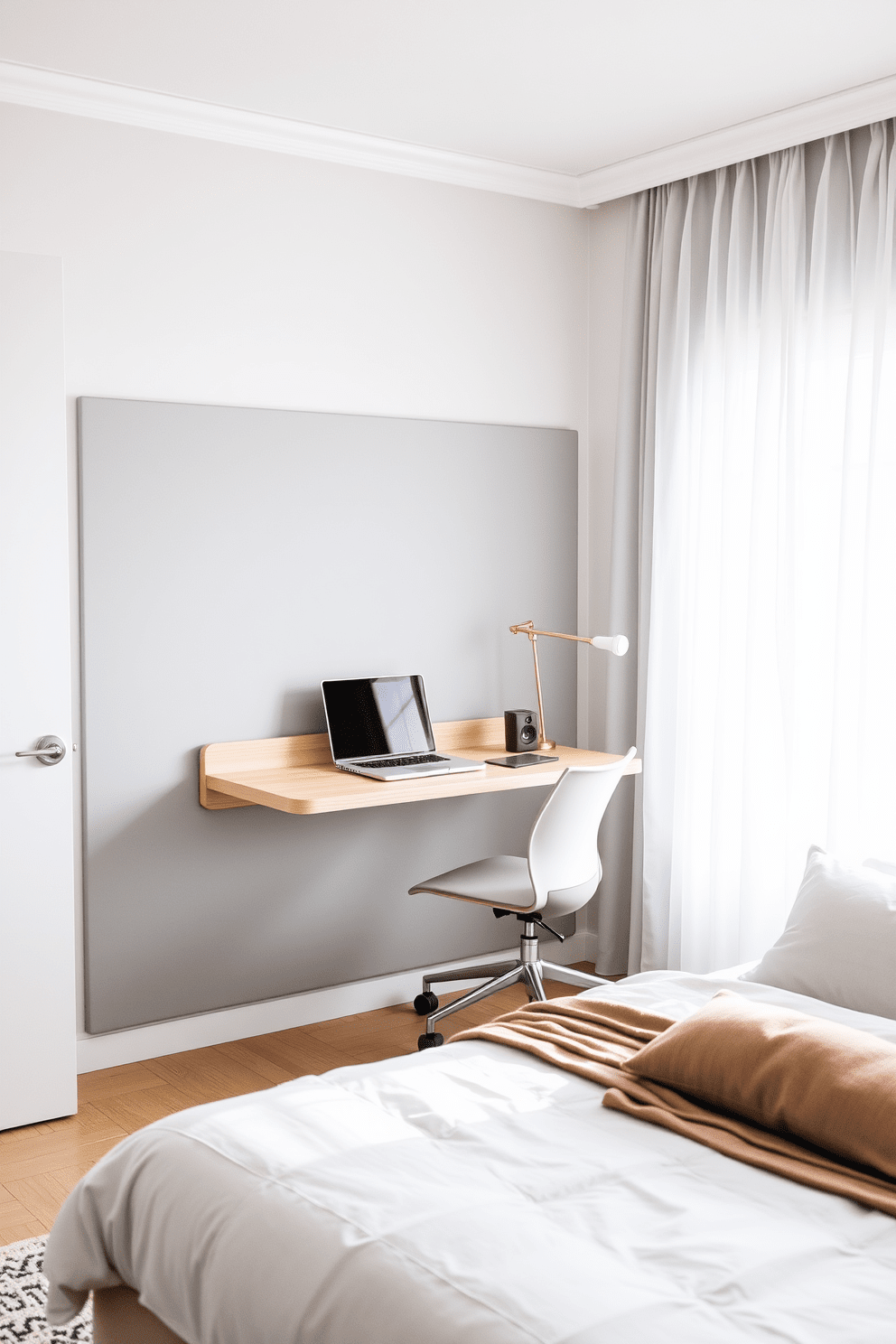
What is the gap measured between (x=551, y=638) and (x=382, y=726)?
0.83 metres

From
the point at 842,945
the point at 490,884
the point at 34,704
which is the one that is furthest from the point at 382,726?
the point at 842,945

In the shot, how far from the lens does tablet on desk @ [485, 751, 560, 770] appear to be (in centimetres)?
369

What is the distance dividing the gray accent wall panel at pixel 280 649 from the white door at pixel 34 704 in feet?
0.84

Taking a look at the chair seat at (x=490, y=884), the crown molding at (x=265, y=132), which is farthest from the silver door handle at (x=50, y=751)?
the crown molding at (x=265, y=132)

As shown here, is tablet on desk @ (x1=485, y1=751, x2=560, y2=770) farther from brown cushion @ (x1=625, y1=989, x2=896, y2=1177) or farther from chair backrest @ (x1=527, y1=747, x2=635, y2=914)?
brown cushion @ (x1=625, y1=989, x2=896, y2=1177)

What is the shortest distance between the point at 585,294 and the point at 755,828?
1.94 metres

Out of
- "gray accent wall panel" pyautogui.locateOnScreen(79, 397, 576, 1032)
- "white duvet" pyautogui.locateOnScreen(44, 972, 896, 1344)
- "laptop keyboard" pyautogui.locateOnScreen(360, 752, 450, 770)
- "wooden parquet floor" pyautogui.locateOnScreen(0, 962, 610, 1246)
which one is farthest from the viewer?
"laptop keyboard" pyautogui.locateOnScreen(360, 752, 450, 770)

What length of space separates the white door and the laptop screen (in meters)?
0.83

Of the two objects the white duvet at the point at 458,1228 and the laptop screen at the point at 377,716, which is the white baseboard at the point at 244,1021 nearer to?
the laptop screen at the point at 377,716

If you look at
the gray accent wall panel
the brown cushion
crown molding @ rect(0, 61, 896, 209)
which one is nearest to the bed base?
the brown cushion

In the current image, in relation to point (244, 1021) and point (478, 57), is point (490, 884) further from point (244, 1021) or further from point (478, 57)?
point (478, 57)

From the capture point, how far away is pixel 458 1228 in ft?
5.16

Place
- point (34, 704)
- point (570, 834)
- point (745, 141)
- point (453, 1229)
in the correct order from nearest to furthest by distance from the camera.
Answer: point (453, 1229), point (34, 704), point (570, 834), point (745, 141)

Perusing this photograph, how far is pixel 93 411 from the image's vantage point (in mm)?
3273
